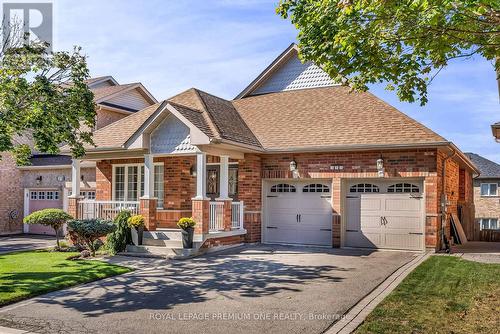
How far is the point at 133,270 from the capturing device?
12117mm

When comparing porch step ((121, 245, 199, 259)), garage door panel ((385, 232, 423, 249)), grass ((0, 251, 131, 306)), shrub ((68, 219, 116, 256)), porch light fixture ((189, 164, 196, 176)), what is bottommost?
grass ((0, 251, 131, 306))

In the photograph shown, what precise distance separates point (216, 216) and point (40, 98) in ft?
22.1

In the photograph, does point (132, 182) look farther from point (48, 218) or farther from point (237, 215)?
point (237, 215)

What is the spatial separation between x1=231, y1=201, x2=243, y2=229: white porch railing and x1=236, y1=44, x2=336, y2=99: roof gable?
6828 millimetres

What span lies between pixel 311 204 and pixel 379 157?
2994 mm

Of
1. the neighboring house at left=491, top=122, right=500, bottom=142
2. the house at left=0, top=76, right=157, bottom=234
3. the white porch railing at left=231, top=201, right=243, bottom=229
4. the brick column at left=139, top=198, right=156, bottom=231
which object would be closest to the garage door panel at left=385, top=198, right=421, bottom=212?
the neighboring house at left=491, top=122, right=500, bottom=142

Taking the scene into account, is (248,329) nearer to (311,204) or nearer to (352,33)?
(352,33)

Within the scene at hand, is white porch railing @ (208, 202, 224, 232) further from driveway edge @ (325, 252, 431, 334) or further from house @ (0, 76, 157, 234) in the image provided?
house @ (0, 76, 157, 234)

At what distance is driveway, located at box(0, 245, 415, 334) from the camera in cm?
741

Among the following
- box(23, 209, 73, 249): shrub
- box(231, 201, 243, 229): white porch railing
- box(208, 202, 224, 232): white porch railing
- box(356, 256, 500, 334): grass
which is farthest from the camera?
box(231, 201, 243, 229): white porch railing

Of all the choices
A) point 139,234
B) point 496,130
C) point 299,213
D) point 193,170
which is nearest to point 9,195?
point 193,170

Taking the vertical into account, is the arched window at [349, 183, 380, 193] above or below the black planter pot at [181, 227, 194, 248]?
above

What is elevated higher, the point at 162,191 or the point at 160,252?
the point at 162,191

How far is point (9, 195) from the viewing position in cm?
2516
